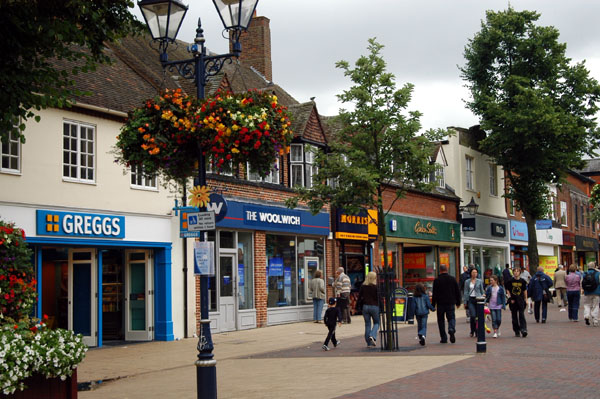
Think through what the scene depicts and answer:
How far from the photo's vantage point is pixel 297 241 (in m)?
25.5

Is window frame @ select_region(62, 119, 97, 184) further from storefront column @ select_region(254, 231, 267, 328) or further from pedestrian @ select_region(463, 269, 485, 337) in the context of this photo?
pedestrian @ select_region(463, 269, 485, 337)

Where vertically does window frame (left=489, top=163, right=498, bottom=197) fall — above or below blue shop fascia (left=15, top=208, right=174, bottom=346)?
above

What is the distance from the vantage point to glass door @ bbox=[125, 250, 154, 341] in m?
20.0

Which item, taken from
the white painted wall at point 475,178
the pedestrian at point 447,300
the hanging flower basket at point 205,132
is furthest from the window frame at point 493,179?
the hanging flower basket at point 205,132

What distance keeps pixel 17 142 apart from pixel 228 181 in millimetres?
6870

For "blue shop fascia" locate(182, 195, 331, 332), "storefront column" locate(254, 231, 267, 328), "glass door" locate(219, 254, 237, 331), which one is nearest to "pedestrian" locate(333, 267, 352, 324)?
"blue shop fascia" locate(182, 195, 331, 332)

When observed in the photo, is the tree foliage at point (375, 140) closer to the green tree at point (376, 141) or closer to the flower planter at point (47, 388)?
the green tree at point (376, 141)

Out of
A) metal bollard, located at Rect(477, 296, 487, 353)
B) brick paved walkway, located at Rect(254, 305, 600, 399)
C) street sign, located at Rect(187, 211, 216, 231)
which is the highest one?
street sign, located at Rect(187, 211, 216, 231)

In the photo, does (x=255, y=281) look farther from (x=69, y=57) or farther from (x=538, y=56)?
(x=538, y=56)

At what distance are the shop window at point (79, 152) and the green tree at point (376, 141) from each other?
18.3 feet

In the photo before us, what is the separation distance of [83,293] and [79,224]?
2.18m

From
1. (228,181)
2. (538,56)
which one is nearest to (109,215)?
(228,181)

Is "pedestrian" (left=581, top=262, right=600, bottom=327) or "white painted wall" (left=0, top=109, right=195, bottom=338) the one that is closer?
"white painted wall" (left=0, top=109, right=195, bottom=338)

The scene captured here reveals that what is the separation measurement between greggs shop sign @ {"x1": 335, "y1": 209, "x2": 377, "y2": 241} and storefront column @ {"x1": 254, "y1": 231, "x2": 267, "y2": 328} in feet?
13.7
